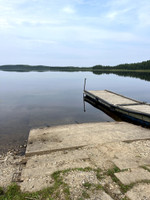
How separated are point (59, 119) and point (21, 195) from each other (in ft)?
42.3

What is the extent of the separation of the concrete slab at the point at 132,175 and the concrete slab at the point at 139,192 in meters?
0.33

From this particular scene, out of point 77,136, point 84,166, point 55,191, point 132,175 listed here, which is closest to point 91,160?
point 84,166

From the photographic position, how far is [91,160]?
7.87m

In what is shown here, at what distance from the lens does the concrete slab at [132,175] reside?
20.4 ft

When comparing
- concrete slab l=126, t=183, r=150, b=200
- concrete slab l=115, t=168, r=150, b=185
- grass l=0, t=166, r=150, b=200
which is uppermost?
concrete slab l=115, t=168, r=150, b=185

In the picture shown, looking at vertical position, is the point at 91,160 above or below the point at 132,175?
below

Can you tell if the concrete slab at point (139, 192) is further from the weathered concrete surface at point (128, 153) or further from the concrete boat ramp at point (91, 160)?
the weathered concrete surface at point (128, 153)

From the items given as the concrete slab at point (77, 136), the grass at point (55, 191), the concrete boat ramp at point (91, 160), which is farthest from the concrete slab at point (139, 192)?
the concrete slab at point (77, 136)

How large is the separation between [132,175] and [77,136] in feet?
15.8

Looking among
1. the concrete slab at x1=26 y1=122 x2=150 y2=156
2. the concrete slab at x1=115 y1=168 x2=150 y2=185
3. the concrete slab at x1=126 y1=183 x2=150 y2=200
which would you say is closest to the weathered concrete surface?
the concrete slab at x1=115 y1=168 x2=150 y2=185

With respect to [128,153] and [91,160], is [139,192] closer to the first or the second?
[91,160]

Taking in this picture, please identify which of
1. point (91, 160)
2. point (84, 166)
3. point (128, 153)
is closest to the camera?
point (84, 166)

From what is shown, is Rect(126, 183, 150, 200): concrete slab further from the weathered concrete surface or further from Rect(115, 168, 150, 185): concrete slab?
the weathered concrete surface

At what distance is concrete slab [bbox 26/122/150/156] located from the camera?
366 inches
